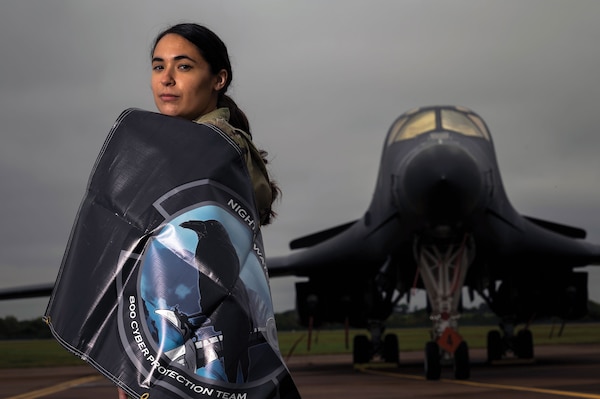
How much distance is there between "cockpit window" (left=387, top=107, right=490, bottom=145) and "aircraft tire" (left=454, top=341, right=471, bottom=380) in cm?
303

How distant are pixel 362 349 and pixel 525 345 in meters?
3.30

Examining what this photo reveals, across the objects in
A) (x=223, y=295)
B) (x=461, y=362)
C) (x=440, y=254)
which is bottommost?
(x=461, y=362)

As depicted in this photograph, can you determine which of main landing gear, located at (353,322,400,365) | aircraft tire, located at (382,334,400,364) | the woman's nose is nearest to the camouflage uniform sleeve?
the woman's nose

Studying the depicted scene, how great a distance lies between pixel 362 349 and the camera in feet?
55.0

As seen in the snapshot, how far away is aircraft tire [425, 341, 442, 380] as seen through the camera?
11094 millimetres

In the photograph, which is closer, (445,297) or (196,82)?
(196,82)

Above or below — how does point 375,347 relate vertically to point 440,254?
below

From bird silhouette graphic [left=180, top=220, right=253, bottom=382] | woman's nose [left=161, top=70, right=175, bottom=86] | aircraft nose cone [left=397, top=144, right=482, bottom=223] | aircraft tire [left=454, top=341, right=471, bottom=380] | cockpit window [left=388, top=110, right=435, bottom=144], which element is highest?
cockpit window [left=388, top=110, right=435, bottom=144]

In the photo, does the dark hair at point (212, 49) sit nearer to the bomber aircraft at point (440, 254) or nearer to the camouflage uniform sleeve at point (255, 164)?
the camouflage uniform sleeve at point (255, 164)

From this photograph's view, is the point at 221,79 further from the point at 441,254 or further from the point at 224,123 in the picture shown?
the point at 441,254

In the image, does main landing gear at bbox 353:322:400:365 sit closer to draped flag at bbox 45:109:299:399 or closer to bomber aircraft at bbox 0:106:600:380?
bomber aircraft at bbox 0:106:600:380

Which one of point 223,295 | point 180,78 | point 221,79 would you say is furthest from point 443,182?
point 223,295

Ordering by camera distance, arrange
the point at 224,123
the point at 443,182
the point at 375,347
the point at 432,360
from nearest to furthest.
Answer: the point at 224,123 → the point at 443,182 → the point at 432,360 → the point at 375,347

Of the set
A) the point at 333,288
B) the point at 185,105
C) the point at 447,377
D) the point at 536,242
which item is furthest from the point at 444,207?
the point at 185,105
